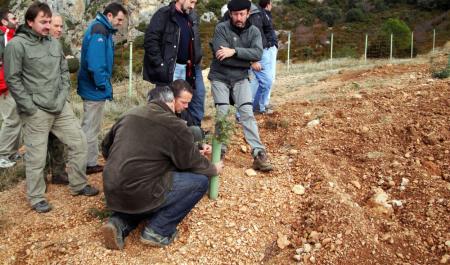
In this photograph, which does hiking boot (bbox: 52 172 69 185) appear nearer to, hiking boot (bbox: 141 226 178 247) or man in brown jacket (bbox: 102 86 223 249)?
man in brown jacket (bbox: 102 86 223 249)

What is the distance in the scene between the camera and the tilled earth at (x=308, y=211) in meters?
3.33

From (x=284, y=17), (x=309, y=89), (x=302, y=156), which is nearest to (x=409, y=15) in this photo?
(x=284, y=17)

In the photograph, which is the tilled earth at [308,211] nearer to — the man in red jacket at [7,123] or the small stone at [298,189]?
the small stone at [298,189]

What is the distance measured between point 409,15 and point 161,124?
38460 millimetres

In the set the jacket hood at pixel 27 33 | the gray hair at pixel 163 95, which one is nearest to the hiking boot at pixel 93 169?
the jacket hood at pixel 27 33

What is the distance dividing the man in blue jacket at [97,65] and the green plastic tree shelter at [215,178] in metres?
1.33

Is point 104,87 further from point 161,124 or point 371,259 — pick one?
point 371,259

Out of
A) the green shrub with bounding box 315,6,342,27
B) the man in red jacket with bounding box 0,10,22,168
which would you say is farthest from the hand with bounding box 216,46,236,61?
the green shrub with bounding box 315,6,342,27

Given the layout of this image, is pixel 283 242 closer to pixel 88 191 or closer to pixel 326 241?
pixel 326 241

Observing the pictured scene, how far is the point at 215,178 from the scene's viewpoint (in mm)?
3840

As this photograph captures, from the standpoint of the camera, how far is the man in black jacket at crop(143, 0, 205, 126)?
14.5 ft

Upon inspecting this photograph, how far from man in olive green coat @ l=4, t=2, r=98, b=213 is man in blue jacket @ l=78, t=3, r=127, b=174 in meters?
A: 0.26

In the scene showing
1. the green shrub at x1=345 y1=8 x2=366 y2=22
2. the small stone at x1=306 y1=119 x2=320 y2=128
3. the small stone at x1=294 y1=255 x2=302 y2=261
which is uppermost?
the green shrub at x1=345 y1=8 x2=366 y2=22

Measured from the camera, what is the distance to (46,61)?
382 centimetres
